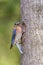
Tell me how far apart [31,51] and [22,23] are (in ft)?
0.74

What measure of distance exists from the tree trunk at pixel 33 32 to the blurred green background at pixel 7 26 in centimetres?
256

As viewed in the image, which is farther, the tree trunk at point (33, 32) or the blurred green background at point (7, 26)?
the blurred green background at point (7, 26)

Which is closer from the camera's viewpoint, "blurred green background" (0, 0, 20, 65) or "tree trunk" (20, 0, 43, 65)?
"tree trunk" (20, 0, 43, 65)

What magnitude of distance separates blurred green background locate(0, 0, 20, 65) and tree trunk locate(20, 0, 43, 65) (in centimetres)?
256

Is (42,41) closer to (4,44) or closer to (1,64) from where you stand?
(1,64)

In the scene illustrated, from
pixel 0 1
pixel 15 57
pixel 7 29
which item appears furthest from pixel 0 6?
pixel 15 57

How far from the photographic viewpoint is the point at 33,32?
2873 millimetres

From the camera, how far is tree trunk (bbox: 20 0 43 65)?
9.25 feet

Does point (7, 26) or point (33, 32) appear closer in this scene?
point (33, 32)

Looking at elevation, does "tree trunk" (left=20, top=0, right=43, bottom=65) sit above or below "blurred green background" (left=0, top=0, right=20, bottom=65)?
above

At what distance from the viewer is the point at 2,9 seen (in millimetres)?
5883

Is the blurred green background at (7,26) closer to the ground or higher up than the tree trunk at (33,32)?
closer to the ground

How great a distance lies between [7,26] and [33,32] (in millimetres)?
2799

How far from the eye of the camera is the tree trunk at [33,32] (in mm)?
2818
